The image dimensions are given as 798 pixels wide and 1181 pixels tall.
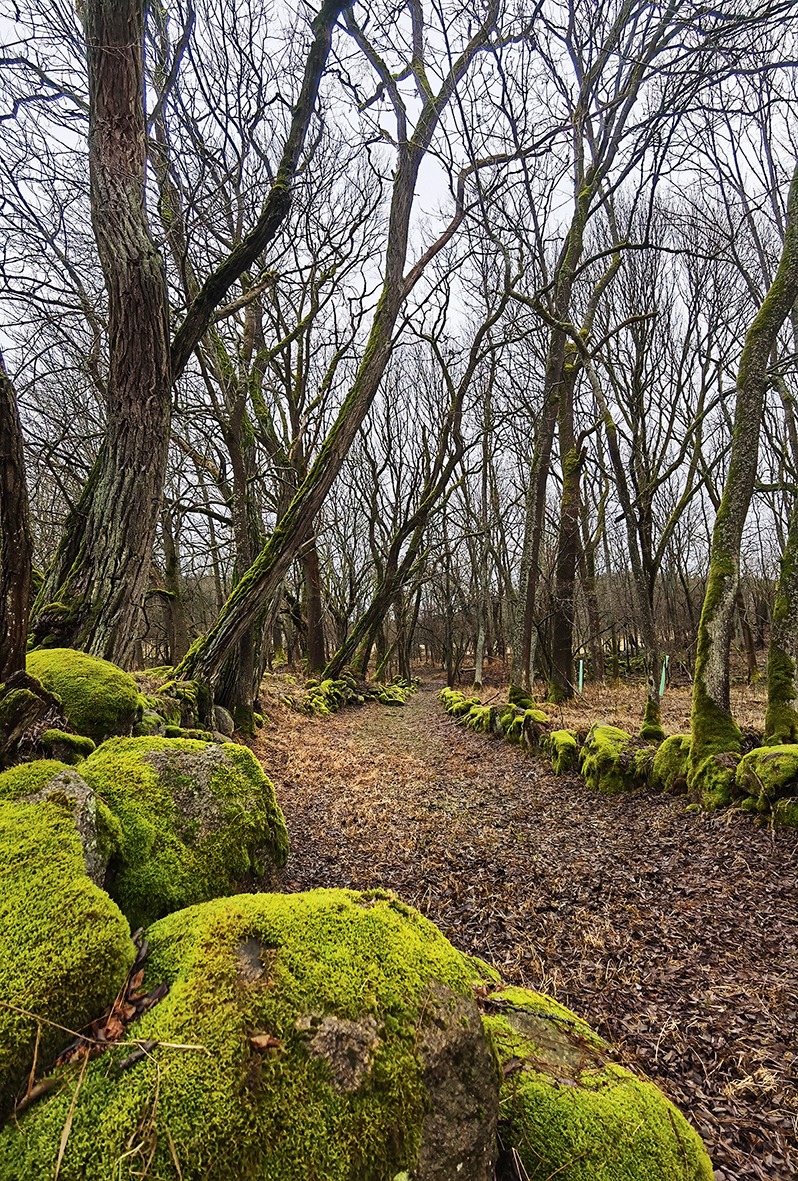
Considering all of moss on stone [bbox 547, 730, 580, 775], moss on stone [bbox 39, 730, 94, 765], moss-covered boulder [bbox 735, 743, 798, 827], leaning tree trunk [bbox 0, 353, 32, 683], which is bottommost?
moss on stone [bbox 547, 730, 580, 775]

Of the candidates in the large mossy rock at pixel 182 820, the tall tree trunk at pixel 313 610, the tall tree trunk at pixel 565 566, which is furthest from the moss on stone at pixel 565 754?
the tall tree trunk at pixel 313 610

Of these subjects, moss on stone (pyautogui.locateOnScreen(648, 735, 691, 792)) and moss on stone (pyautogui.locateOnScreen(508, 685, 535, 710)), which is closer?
moss on stone (pyautogui.locateOnScreen(648, 735, 691, 792))

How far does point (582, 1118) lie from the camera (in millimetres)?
1686

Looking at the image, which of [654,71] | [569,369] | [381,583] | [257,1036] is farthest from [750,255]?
[257,1036]

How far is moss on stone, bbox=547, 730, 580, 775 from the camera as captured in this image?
7.35 meters

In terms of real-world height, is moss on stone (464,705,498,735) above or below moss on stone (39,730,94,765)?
below

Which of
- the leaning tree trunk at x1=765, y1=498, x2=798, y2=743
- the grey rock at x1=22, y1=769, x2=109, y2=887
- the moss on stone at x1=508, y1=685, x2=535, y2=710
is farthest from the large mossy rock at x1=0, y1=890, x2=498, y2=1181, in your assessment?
the moss on stone at x1=508, y1=685, x2=535, y2=710

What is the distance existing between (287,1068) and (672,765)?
19.1 feet

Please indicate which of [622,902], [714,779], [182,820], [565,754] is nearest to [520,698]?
[565,754]

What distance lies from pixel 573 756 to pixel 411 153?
26.4 ft

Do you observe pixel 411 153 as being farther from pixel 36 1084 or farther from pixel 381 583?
pixel 381 583

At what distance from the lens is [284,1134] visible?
124cm

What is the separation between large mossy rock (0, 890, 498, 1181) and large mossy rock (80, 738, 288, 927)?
1.71 ft

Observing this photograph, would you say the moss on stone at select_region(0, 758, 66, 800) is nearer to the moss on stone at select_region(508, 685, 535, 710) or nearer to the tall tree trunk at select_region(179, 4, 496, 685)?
the tall tree trunk at select_region(179, 4, 496, 685)
